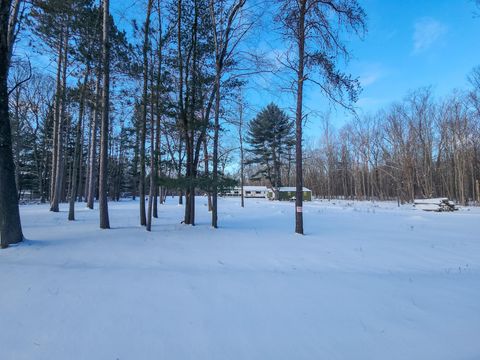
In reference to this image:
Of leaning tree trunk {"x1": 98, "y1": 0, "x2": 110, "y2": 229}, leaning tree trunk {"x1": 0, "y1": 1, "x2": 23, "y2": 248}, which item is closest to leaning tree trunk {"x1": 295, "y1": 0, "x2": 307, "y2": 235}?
leaning tree trunk {"x1": 98, "y1": 0, "x2": 110, "y2": 229}

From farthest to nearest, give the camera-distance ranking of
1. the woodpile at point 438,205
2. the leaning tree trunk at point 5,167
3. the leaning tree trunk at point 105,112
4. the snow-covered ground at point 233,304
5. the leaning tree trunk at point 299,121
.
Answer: the woodpile at point 438,205
the leaning tree trunk at point 299,121
the leaning tree trunk at point 105,112
the leaning tree trunk at point 5,167
the snow-covered ground at point 233,304

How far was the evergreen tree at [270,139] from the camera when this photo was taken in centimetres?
3856

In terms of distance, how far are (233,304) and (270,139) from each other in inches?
1478

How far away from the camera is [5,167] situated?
576cm

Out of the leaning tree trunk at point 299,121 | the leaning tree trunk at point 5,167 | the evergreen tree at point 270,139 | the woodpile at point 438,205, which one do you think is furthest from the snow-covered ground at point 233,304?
the evergreen tree at point 270,139

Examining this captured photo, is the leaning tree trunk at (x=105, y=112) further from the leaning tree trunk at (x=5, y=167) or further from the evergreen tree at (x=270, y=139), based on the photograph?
the evergreen tree at (x=270, y=139)

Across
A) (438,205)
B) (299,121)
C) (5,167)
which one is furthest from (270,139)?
(5,167)

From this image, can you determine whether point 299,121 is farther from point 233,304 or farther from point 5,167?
point 5,167

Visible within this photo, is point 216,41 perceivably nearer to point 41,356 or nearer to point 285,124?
point 41,356

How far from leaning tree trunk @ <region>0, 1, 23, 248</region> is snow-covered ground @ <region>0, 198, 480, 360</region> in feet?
1.93

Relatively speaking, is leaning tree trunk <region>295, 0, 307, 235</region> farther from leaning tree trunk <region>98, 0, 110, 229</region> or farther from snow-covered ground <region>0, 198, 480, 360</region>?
leaning tree trunk <region>98, 0, 110, 229</region>

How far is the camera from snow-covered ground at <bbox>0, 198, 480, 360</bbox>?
7.35ft

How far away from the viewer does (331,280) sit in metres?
3.97

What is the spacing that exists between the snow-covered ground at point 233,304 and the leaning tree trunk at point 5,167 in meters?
0.59
